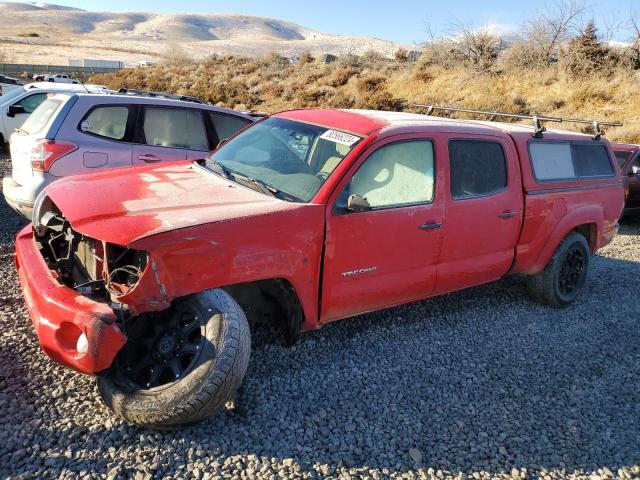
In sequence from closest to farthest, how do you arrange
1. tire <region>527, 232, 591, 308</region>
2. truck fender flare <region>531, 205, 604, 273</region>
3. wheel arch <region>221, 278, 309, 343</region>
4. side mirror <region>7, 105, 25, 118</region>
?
wheel arch <region>221, 278, 309, 343</region> < truck fender flare <region>531, 205, 604, 273</region> < tire <region>527, 232, 591, 308</region> < side mirror <region>7, 105, 25, 118</region>

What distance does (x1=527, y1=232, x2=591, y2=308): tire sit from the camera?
16.5ft

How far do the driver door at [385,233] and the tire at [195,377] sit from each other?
79 cm

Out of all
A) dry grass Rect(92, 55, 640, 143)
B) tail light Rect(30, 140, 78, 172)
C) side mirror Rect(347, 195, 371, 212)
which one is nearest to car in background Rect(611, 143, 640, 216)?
side mirror Rect(347, 195, 371, 212)

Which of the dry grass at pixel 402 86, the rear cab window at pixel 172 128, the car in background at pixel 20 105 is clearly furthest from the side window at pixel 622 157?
the car in background at pixel 20 105

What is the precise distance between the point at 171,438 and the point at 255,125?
2.71 meters

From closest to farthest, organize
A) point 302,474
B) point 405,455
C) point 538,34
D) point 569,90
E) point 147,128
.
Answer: point 302,474 < point 405,455 < point 147,128 < point 569,90 < point 538,34

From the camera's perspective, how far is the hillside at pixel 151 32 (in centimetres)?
8031

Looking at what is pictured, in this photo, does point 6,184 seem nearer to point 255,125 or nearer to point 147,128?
point 147,128

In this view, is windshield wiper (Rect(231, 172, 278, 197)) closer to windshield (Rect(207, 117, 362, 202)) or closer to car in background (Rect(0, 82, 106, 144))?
windshield (Rect(207, 117, 362, 202))

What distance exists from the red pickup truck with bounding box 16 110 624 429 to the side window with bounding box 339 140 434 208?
0.01 metres

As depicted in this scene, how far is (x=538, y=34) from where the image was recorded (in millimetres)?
26094

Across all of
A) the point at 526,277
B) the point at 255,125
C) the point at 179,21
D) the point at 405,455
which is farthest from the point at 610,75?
the point at 179,21

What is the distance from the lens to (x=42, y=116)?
6055 mm

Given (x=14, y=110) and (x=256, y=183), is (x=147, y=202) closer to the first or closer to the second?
(x=256, y=183)
